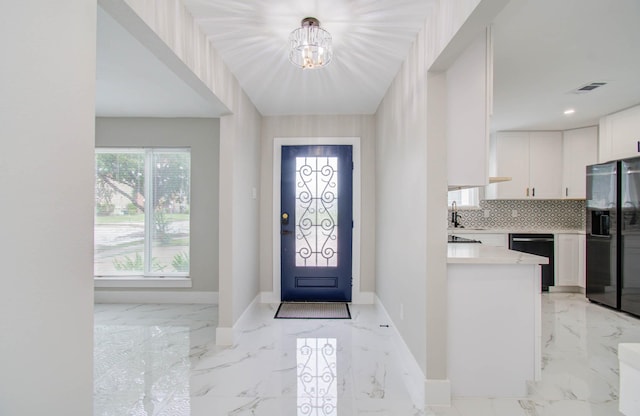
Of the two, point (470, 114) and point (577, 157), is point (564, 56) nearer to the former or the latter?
point (470, 114)

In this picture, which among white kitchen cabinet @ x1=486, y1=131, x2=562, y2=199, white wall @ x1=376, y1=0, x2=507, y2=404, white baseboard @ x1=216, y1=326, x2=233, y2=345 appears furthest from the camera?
white kitchen cabinet @ x1=486, y1=131, x2=562, y2=199

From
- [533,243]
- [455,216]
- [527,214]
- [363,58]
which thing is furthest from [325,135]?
[527,214]

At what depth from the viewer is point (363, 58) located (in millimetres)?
2646

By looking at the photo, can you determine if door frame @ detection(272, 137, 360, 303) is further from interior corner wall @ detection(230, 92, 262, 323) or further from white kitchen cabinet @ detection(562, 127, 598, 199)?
white kitchen cabinet @ detection(562, 127, 598, 199)

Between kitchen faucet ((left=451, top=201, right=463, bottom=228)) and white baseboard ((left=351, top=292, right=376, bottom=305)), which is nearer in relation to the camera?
white baseboard ((left=351, top=292, right=376, bottom=305))

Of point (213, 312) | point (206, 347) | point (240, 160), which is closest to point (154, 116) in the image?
point (240, 160)

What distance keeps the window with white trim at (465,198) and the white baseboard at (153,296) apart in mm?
3881

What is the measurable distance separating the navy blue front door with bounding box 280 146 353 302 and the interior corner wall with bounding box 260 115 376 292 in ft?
0.53

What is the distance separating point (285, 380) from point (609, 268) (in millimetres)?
4105

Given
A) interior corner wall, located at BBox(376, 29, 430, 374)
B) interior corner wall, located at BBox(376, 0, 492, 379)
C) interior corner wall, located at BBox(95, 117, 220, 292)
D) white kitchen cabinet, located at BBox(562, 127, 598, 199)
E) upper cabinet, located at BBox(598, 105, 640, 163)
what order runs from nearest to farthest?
interior corner wall, located at BBox(376, 0, 492, 379), interior corner wall, located at BBox(376, 29, 430, 374), upper cabinet, located at BBox(598, 105, 640, 163), interior corner wall, located at BBox(95, 117, 220, 292), white kitchen cabinet, located at BBox(562, 127, 598, 199)

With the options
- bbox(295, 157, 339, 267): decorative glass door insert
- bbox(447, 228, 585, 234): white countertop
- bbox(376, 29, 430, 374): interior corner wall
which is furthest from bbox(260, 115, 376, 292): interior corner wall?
bbox(447, 228, 585, 234): white countertop

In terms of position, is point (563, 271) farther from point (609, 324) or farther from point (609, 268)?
point (609, 324)

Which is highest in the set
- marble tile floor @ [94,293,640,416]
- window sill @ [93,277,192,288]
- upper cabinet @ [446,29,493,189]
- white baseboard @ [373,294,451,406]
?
upper cabinet @ [446,29,493,189]

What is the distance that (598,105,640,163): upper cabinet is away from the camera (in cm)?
379
